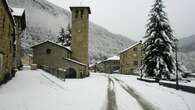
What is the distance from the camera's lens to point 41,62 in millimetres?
54125

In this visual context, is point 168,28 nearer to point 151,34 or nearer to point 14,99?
point 151,34

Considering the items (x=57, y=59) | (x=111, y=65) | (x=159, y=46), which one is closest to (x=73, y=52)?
(x=57, y=59)

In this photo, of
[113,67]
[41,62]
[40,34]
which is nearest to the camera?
[41,62]

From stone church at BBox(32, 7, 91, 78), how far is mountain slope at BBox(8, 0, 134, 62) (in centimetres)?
7103

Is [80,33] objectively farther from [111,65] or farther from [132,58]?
[111,65]

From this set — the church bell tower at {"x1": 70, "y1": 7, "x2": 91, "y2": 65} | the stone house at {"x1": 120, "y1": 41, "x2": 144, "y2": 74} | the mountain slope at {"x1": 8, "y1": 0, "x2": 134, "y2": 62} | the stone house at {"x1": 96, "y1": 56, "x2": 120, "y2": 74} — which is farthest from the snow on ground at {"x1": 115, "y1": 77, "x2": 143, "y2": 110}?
the mountain slope at {"x1": 8, "y1": 0, "x2": 134, "y2": 62}

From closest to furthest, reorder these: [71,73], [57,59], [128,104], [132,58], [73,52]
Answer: [128,104]
[71,73]
[57,59]
[73,52]
[132,58]

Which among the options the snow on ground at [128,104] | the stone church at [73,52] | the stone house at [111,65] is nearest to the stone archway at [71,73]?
the stone church at [73,52]

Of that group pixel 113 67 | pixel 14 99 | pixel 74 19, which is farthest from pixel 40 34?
pixel 14 99

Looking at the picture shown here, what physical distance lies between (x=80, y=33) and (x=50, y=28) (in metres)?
108

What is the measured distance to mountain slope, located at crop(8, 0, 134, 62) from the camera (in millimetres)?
144500

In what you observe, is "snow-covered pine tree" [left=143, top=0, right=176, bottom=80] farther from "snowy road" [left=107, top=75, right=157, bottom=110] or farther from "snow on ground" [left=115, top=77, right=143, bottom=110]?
"snow on ground" [left=115, top=77, right=143, bottom=110]

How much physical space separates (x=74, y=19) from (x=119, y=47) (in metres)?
132

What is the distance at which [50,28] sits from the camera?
163250 mm
